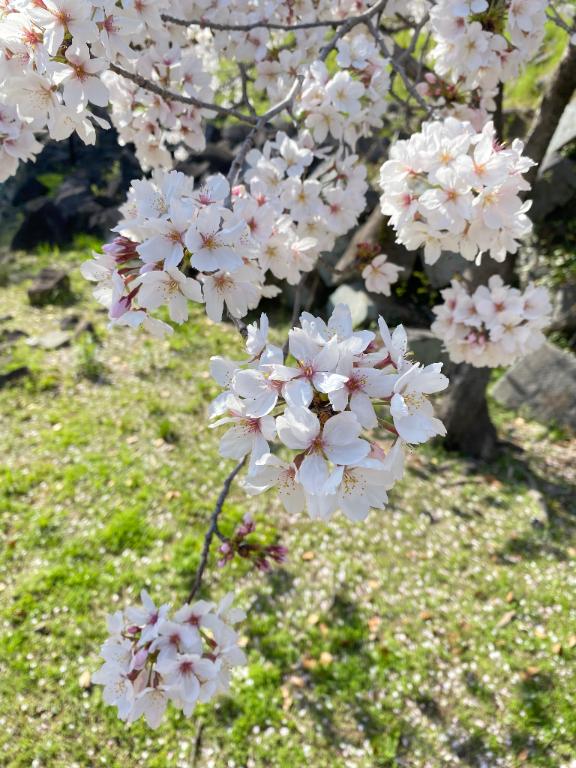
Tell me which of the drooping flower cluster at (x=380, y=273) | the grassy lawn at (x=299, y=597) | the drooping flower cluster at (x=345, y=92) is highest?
the drooping flower cluster at (x=345, y=92)

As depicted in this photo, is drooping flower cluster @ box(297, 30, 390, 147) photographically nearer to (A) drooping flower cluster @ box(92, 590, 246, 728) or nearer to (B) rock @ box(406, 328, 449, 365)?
(A) drooping flower cluster @ box(92, 590, 246, 728)

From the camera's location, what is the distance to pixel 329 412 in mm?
1009

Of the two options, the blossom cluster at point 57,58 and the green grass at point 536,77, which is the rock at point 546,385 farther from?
the blossom cluster at point 57,58

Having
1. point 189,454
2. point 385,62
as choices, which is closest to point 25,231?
point 189,454

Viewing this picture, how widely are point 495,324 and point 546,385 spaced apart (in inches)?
113

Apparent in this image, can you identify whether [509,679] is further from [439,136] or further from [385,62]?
[385,62]

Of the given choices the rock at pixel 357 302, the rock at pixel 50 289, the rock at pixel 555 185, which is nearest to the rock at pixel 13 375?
the rock at pixel 50 289

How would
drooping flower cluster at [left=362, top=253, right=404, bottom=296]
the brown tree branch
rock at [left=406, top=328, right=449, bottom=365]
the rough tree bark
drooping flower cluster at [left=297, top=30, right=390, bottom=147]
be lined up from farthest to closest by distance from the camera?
rock at [left=406, top=328, right=449, bottom=365] < the rough tree bark < the brown tree branch < drooping flower cluster at [left=362, top=253, right=404, bottom=296] < drooping flower cluster at [left=297, top=30, right=390, bottom=147]

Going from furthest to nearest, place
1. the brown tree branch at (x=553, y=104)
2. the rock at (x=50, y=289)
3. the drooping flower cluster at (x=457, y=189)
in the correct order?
the rock at (x=50, y=289) < the brown tree branch at (x=553, y=104) < the drooping flower cluster at (x=457, y=189)

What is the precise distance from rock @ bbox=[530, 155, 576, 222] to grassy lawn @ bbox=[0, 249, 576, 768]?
2382 mm

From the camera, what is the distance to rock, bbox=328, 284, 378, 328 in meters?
5.30

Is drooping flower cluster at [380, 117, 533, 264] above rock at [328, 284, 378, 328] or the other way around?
above

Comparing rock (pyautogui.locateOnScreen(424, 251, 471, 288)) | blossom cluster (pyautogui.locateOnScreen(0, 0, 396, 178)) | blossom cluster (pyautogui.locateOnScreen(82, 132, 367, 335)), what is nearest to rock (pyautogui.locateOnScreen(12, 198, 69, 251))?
rock (pyautogui.locateOnScreen(424, 251, 471, 288))

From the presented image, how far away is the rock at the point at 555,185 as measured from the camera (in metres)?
5.34
